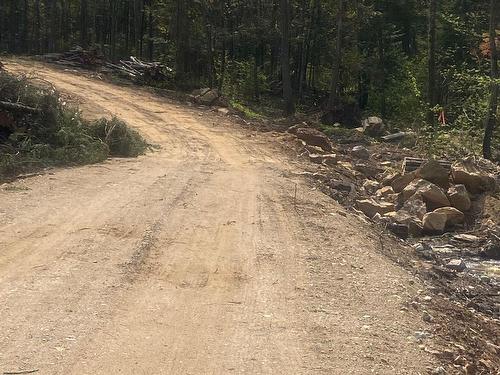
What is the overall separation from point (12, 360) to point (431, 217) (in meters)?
9.42

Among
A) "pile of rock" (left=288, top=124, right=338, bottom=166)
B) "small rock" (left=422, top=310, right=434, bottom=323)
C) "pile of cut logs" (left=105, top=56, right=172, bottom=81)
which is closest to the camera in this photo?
"small rock" (left=422, top=310, right=434, bottom=323)

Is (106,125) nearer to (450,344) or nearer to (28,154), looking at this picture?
(28,154)

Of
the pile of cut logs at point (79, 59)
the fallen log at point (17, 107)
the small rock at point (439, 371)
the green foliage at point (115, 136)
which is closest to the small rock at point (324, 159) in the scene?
A: the green foliage at point (115, 136)

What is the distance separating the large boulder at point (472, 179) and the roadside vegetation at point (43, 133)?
24.6 feet

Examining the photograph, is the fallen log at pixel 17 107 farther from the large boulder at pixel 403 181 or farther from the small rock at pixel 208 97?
the small rock at pixel 208 97

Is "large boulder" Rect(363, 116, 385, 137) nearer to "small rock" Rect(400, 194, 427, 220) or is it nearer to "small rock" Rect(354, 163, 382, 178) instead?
"small rock" Rect(354, 163, 382, 178)

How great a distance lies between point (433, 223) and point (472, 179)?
2427 mm

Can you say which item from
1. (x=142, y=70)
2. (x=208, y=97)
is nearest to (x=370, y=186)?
(x=208, y=97)

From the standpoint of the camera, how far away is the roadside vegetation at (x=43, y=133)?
10.8 metres

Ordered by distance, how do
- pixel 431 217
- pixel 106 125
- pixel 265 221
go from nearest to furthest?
pixel 265 221
pixel 431 217
pixel 106 125

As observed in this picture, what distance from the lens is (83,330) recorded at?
14.7 ft

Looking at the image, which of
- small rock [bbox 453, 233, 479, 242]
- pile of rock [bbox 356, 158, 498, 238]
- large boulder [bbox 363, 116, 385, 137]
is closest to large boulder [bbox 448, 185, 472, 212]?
pile of rock [bbox 356, 158, 498, 238]

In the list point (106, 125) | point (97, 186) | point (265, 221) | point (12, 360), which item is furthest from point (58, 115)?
point (12, 360)

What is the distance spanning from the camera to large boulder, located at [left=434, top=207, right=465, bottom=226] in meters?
12.2
